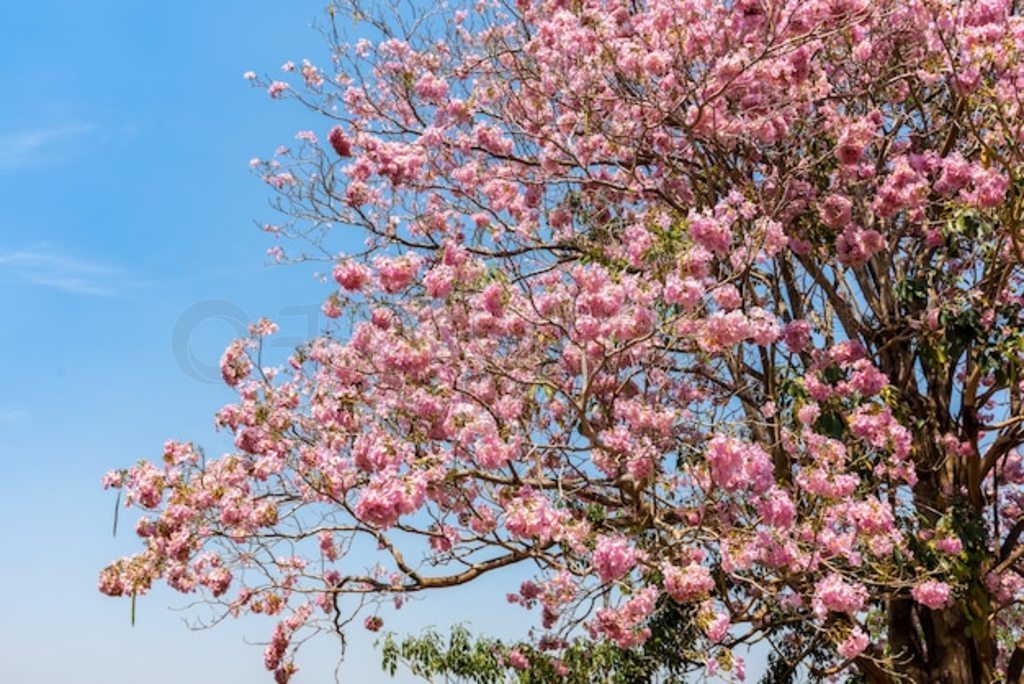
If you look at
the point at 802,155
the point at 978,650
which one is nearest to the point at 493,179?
the point at 802,155

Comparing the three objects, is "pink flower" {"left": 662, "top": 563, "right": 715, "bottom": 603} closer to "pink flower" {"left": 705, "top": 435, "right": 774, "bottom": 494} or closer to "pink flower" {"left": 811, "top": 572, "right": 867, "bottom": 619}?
"pink flower" {"left": 705, "top": 435, "right": 774, "bottom": 494}

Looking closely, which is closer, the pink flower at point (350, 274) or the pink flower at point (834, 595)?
the pink flower at point (834, 595)

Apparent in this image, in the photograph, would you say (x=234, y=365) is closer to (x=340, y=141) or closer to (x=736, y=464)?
(x=340, y=141)

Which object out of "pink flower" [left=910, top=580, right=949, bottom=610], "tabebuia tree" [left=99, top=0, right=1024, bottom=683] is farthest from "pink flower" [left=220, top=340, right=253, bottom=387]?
"pink flower" [left=910, top=580, right=949, bottom=610]

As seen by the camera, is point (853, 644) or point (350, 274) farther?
point (350, 274)

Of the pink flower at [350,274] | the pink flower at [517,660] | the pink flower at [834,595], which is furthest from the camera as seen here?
the pink flower at [517,660]

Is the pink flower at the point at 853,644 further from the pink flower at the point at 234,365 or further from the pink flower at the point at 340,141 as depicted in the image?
the pink flower at the point at 340,141

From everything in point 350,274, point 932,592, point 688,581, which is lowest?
point 932,592

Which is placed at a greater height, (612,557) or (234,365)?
(234,365)

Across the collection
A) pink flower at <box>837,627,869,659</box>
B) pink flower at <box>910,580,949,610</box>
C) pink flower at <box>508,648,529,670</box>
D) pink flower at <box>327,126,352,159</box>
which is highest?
pink flower at <box>327,126,352,159</box>

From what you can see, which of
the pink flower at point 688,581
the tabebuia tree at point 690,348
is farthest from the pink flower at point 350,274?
the pink flower at point 688,581

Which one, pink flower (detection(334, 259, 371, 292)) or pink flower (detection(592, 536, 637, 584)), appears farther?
pink flower (detection(334, 259, 371, 292))

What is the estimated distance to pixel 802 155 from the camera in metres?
7.85

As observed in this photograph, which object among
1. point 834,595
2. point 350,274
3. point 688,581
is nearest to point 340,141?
point 350,274
